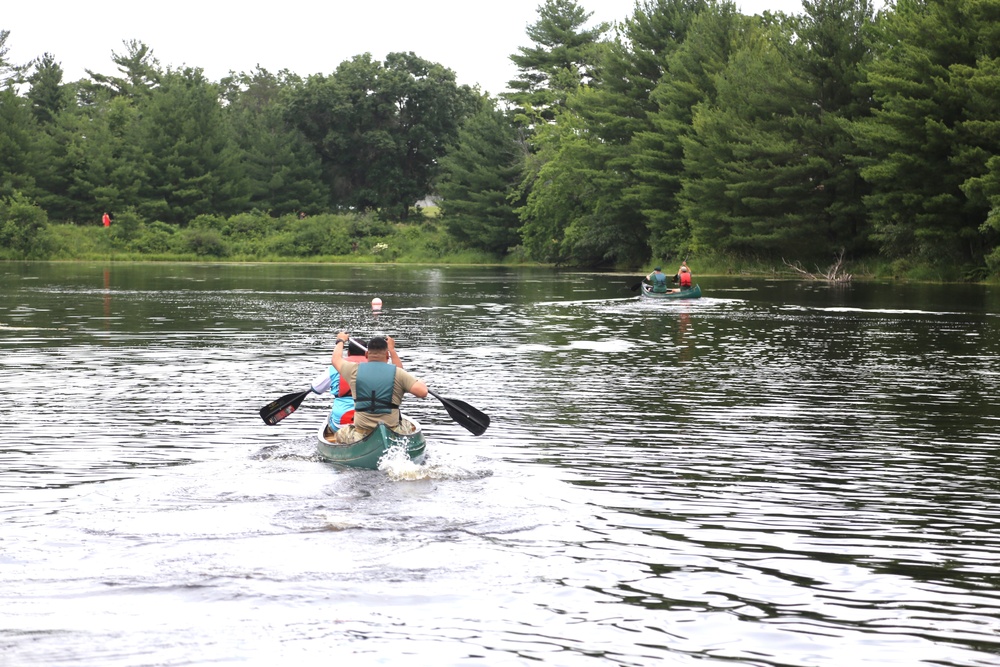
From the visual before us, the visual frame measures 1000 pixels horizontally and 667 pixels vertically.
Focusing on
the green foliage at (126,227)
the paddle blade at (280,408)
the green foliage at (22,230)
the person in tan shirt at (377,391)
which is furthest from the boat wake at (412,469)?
the green foliage at (126,227)

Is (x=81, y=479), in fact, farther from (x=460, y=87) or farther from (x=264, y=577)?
(x=460, y=87)

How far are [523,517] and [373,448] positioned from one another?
9.46 feet

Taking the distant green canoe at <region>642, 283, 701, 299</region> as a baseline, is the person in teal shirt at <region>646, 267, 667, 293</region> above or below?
above

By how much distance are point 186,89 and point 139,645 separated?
362 feet

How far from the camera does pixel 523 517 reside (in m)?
11.8

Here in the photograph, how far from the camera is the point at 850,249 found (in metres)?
70.3

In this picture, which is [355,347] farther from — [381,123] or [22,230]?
[381,123]

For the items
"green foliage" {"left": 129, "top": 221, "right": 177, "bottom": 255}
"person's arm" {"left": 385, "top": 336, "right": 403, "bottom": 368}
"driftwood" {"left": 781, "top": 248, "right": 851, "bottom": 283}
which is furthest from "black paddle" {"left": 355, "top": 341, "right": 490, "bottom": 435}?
"green foliage" {"left": 129, "top": 221, "right": 177, "bottom": 255}

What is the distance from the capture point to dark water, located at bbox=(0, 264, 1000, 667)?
8.30 m

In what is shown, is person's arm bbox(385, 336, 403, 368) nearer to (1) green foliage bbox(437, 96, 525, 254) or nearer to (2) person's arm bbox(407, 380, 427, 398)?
(2) person's arm bbox(407, 380, 427, 398)

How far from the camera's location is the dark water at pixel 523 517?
830 cm

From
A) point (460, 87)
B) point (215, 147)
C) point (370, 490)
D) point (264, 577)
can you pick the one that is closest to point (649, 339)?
point (370, 490)

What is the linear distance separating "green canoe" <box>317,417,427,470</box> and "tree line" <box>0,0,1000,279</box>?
4448 centimetres

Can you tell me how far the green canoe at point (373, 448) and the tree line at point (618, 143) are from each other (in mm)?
44477
